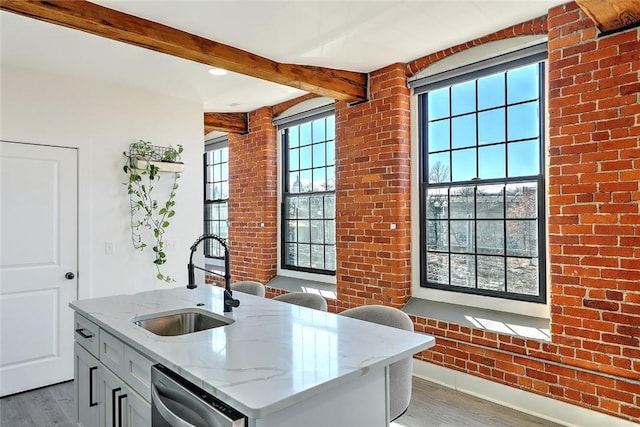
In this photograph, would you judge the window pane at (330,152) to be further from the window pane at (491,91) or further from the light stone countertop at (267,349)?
the light stone countertop at (267,349)

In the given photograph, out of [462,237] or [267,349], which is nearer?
[267,349]

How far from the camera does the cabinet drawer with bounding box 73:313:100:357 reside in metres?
2.18

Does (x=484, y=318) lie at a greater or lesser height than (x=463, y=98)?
lesser

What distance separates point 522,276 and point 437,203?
930 millimetres

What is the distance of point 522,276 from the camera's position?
3.16 meters

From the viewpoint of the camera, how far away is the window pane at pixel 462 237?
346 centimetres

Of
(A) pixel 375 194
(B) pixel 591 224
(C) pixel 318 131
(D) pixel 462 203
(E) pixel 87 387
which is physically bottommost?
(E) pixel 87 387

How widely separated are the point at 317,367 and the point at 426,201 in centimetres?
263

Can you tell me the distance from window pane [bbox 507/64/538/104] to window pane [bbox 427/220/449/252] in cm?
114

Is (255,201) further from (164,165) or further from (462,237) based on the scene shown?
(462,237)

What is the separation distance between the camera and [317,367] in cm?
142

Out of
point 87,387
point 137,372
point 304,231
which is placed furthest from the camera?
point 304,231

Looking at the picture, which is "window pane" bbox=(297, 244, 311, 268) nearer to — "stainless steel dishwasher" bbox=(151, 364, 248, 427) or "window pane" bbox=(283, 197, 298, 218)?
"window pane" bbox=(283, 197, 298, 218)

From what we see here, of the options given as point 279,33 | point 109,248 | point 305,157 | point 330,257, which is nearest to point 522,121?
point 279,33
